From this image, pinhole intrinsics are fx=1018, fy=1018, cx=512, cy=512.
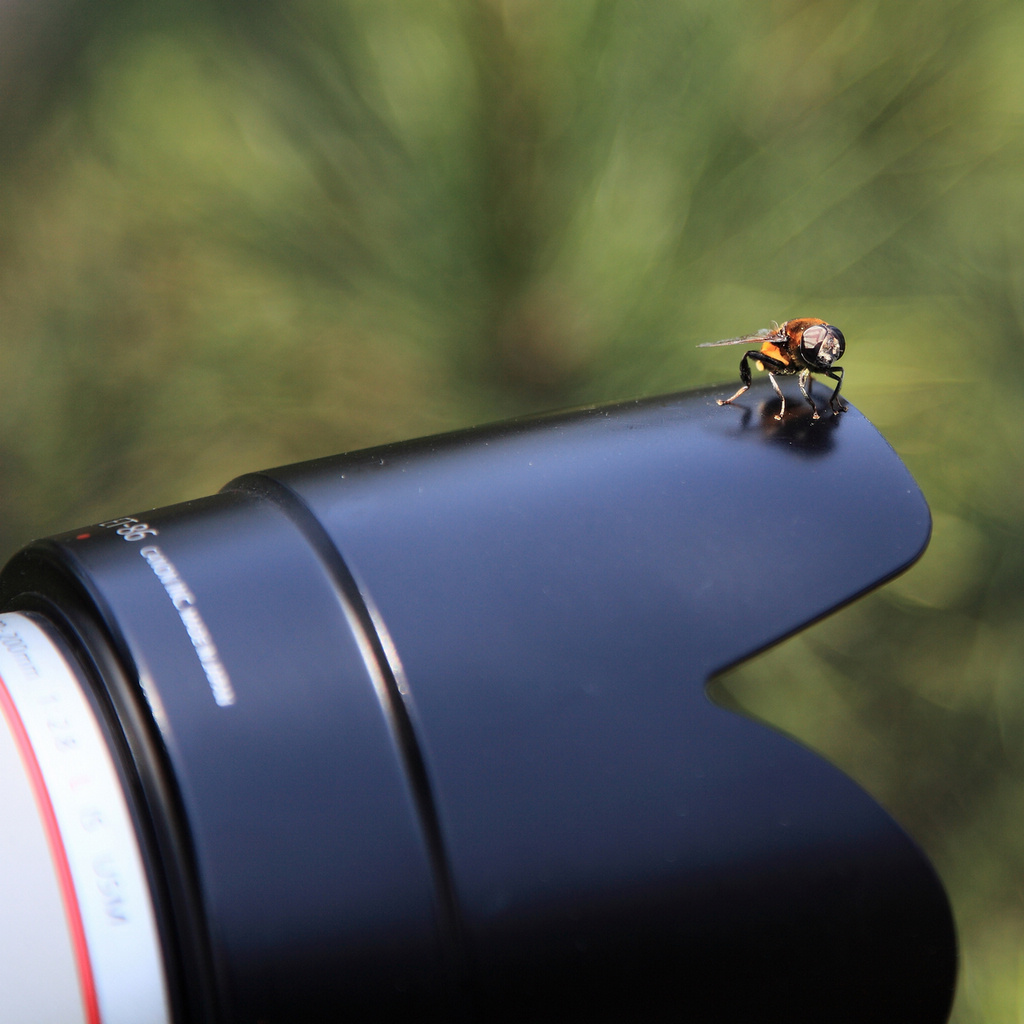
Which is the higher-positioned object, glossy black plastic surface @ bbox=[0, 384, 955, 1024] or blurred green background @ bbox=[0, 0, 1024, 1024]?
blurred green background @ bbox=[0, 0, 1024, 1024]

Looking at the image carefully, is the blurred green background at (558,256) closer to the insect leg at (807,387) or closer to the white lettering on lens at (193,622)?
the insect leg at (807,387)

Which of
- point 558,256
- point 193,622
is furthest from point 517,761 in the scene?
point 558,256

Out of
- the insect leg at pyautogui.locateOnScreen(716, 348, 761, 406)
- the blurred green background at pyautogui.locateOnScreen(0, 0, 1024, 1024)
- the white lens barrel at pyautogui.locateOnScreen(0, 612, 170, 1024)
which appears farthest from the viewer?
the blurred green background at pyautogui.locateOnScreen(0, 0, 1024, 1024)

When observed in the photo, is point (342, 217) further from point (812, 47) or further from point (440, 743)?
point (440, 743)

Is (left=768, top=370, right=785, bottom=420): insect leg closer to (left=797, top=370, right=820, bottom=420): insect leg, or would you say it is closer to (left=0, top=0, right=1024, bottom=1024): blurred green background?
(left=797, top=370, right=820, bottom=420): insect leg

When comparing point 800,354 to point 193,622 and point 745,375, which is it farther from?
point 193,622

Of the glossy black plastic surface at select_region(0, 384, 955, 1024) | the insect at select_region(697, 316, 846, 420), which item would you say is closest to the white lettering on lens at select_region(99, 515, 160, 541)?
the glossy black plastic surface at select_region(0, 384, 955, 1024)

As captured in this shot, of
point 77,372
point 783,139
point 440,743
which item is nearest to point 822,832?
point 440,743
